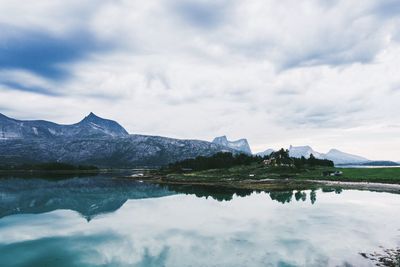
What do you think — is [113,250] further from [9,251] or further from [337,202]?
[337,202]

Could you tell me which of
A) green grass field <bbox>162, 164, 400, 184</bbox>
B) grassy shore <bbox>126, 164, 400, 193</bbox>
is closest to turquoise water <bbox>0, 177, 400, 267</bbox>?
grassy shore <bbox>126, 164, 400, 193</bbox>

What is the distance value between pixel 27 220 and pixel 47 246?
22.5 meters

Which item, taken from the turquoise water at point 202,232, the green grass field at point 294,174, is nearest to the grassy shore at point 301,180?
the green grass field at point 294,174

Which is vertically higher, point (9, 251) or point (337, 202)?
→ point (337, 202)

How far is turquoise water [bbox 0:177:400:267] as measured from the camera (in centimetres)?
3450

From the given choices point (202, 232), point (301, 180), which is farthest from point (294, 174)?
point (202, 232)

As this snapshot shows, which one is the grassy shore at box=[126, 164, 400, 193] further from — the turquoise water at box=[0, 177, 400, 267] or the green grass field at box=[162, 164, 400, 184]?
the turquoise water at box=[0, 177, 400, 267]

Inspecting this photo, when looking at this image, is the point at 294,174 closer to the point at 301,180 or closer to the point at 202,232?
the point at 301,180

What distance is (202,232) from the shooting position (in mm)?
47031

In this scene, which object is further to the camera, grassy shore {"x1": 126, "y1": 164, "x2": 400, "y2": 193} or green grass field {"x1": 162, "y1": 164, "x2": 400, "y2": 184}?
green grass field {"x1": 162, "y1": 164, "x2": 400, "y2": 184}

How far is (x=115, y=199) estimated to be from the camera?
3529 inches

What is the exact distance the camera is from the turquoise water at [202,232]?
34500 millimetres

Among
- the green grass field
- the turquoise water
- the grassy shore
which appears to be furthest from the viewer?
the green grass field

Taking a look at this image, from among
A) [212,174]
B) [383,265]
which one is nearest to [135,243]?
[383,265]
